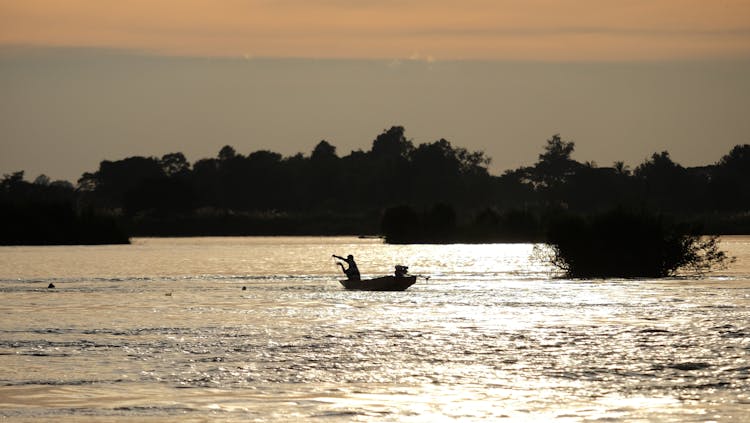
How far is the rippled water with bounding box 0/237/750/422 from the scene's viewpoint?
25.9 meters

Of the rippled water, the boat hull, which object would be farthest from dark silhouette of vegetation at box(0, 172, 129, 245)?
the boat hull

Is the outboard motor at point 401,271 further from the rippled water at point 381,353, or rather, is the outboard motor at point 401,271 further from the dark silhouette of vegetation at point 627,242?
the dark silhouette of vegetation at point 627,242

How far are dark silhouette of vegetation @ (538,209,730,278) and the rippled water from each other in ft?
3.34

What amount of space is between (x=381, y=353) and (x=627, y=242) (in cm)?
3478

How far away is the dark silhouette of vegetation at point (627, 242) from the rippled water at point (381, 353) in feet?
3.34

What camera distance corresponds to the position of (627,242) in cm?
6794

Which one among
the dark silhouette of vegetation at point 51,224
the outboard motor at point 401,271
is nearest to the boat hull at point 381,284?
the outboard motor at point 401,271

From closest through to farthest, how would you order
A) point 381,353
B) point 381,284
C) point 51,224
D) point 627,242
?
point 381,353 → point 381,284 → point 627,242 → point 51,224

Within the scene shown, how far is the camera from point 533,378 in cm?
2992

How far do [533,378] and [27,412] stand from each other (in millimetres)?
10651

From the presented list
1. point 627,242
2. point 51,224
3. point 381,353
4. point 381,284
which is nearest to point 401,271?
point 381,284

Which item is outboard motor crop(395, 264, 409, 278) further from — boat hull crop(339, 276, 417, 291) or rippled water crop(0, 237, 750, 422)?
rippled water crop(0, 237, 750, 422)

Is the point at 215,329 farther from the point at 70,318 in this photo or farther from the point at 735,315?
the point at 735,315

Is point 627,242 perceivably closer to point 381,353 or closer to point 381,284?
point 381,284
